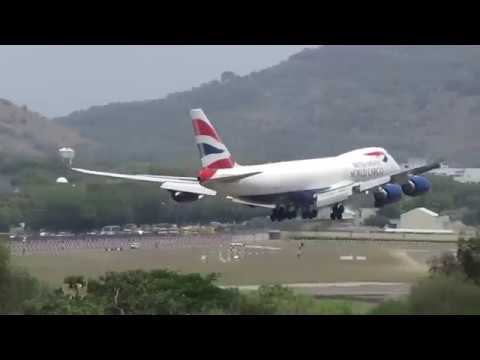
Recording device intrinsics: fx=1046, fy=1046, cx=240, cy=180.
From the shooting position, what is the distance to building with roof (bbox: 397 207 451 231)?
32.7 meters

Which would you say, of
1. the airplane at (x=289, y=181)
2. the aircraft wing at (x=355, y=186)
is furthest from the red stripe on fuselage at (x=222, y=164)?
the aircraft wing at (x=355, y=186)

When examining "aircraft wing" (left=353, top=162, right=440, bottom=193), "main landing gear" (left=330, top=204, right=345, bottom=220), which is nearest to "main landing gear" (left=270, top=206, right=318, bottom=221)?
"main landing gear" (left=330, top=204, right=345, bottom=220)

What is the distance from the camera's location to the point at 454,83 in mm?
80188

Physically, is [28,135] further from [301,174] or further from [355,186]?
[355,186]

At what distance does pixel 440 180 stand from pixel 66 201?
14.0m

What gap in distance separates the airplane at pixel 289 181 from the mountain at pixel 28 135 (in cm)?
1242

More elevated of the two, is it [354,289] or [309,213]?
[309,213]

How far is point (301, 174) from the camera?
30.8 metres

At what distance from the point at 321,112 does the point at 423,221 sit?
37.9 metres

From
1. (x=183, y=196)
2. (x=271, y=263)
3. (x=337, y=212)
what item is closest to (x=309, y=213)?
(x=337, y=212)

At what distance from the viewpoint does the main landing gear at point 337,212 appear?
31891mm

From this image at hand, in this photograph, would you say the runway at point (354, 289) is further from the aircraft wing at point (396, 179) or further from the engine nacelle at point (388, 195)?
the aircraft wing at point (396, 179)

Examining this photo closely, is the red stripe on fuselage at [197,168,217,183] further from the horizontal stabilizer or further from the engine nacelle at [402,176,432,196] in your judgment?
the engine nacelle at [402,176,432,196]
